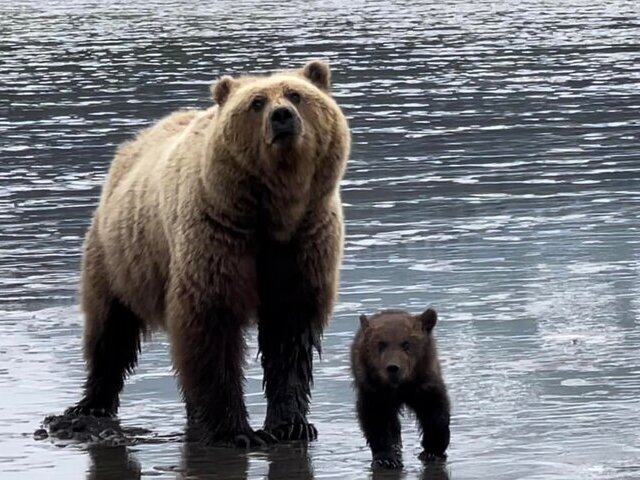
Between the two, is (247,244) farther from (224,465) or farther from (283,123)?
(224,465)

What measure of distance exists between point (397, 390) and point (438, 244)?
530 centimetres

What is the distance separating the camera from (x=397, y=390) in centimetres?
757

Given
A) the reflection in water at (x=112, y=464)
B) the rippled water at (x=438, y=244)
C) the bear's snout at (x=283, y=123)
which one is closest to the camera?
the reflection in water at (x=112, y=464)

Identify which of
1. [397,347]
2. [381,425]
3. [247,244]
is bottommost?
[381,425]

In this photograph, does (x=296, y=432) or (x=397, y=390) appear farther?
(x=296, y=432)

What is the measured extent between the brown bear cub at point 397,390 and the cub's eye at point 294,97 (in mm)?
1058

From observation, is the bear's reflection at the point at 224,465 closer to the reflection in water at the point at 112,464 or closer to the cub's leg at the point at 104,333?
the reflection in water at the point at 112,464

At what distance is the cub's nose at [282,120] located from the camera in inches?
308

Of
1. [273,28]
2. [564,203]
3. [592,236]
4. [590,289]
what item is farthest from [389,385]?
[273,28]

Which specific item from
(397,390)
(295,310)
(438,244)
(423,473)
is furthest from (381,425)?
(438,244)

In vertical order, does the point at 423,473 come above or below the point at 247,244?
below

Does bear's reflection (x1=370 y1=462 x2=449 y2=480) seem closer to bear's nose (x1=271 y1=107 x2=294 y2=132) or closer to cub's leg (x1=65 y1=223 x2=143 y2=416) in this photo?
bear's nose (x1=271 y1=107 x2=294 y2=132)

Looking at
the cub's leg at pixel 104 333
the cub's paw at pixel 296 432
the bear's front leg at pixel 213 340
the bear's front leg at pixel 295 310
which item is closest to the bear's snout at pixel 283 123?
the bear's front leg at pixel 295 310

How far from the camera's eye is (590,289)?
36.2ft
